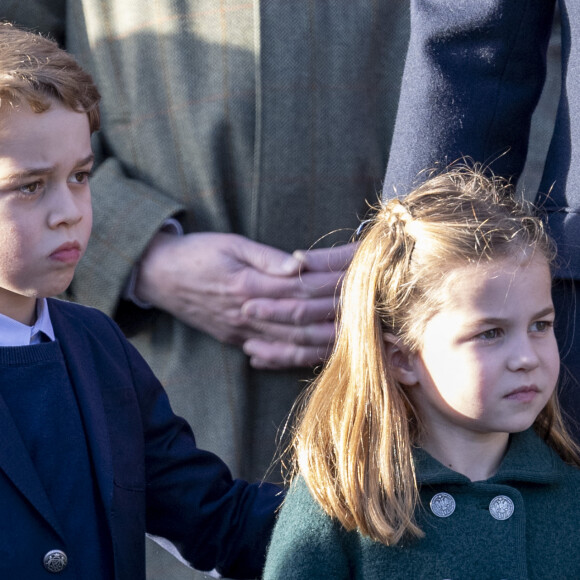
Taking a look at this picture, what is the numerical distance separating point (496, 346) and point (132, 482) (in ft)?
2.21

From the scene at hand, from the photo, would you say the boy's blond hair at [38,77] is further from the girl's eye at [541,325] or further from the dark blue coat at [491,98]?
the girl's eye at [541,325]

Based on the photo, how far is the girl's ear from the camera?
1.73 metres

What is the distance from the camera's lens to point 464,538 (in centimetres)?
165

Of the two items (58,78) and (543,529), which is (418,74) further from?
(543,529)

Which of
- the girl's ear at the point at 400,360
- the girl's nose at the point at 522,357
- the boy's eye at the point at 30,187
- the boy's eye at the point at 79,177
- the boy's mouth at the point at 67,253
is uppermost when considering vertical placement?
the boy's eye at the point at 30,187

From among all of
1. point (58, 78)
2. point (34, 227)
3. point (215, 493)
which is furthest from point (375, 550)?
point (58, 78)

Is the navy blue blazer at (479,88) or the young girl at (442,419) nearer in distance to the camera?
the young girl at (442,419)

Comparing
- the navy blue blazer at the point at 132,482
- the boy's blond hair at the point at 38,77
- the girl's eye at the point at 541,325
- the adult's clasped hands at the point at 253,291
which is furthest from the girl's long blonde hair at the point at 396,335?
the boy's blond hair at the point at 38,77

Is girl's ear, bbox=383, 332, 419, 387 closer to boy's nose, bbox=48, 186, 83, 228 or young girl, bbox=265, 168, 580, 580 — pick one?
young girl, bbox=265, 168, 580, 580

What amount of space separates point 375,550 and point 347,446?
0.57 feet

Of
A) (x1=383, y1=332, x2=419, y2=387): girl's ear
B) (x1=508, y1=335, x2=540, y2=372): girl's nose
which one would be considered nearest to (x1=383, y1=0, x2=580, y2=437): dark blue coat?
(x1=508, y1=335, x2=540, y2=372): girl's nose

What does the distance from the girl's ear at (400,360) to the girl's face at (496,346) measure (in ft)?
0.22

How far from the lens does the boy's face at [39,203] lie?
158cm

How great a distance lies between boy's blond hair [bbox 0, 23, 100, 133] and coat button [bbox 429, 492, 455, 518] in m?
0.87
